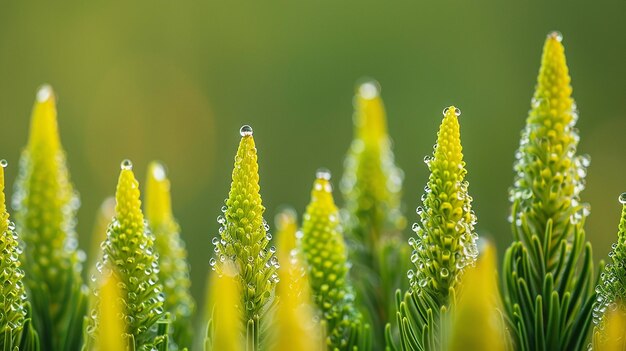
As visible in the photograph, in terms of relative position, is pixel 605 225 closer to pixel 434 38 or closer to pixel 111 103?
Answer: pixel 434 38

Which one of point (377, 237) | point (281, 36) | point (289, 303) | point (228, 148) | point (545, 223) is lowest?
point (289, 303)

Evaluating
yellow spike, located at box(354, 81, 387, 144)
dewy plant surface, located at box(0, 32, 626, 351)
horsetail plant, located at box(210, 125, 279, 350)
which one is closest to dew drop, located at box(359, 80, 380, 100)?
yellow spike, located at box(354, 81, 387, 144)

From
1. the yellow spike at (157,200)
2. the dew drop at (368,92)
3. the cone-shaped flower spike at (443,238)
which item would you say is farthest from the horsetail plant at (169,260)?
the dew drop at (368,92)

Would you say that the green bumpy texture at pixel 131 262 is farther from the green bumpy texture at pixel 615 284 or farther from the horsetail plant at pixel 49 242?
the green bumpy texture at pixel 615 284

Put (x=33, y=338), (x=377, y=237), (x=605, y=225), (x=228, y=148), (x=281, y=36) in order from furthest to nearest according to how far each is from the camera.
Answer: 1. (x=281, y=36)
2. (x=228, y=148)
3. (x=605, y=225)
4. (x=377, y=237)
5. (x=33, y=338)

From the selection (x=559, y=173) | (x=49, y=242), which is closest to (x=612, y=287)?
(x=559, y=173)

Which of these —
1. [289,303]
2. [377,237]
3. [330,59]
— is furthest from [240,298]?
[330,59]
